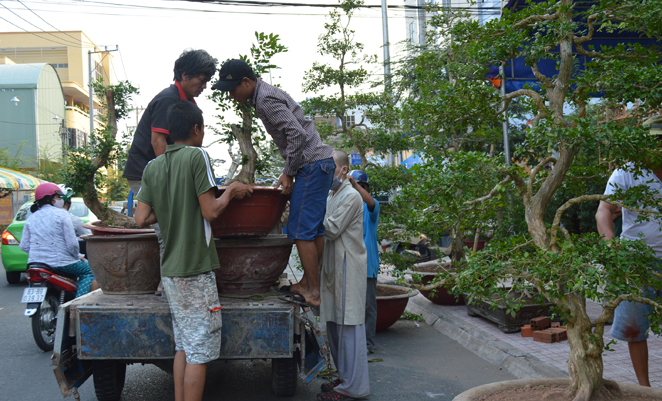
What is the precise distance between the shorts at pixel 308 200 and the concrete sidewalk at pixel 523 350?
2297 mm

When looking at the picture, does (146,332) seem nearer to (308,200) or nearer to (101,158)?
(308,200)

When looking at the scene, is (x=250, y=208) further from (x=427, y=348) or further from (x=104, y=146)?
(x=427, y=348)

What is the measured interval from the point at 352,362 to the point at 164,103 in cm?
238

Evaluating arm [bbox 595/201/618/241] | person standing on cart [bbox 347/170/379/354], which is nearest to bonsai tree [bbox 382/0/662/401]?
arm [bbox 595/201/618/241]

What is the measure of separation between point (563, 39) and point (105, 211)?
4233 millimetres

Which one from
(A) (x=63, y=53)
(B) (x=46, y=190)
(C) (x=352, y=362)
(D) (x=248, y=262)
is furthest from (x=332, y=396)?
(A) (x=63, y=53)

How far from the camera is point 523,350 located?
16.8 ft

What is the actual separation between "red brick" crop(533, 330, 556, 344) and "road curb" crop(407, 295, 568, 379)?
1.32 feet

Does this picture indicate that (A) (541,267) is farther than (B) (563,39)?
No

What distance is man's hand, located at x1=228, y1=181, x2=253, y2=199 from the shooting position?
11.1 feet

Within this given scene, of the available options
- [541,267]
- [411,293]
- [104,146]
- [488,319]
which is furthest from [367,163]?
[541,267]

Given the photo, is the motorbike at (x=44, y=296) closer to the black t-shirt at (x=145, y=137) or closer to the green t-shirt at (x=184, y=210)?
the black t-shirt at (x=145, y=137)

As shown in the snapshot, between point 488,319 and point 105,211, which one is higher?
point 105,211

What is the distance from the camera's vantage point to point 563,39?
3.21m
